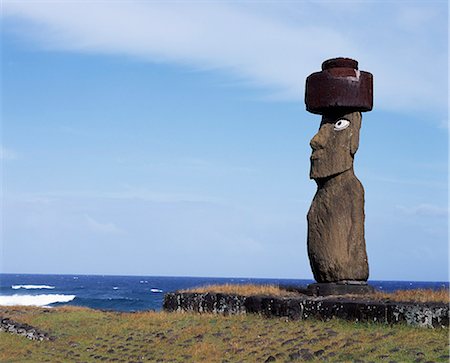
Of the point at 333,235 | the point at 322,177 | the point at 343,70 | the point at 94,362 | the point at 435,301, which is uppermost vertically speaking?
the point at 343,70

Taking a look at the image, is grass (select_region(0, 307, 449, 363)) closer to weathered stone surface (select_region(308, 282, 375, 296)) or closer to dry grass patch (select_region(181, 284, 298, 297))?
dry grass patch (select_region(181, 284, 298, 297))

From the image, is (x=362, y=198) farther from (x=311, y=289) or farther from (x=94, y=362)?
(x=94, y=362)

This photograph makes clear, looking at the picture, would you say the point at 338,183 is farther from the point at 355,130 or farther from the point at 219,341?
the point at 219,341

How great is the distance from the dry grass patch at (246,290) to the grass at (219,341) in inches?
35.0

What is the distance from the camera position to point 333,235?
1694cm

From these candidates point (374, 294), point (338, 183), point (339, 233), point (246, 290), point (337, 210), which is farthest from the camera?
point (246, 290)

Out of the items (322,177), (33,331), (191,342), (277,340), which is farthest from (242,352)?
(33,331)

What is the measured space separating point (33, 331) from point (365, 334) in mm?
8892

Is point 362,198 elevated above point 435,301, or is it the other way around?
point 362,198

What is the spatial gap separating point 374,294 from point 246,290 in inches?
123

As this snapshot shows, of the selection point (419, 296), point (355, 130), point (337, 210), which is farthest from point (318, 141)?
point (419, 296)

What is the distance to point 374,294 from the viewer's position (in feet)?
53.4

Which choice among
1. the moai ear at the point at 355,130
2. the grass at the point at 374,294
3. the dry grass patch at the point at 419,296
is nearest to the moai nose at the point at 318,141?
the moai ear at the point at 355,130

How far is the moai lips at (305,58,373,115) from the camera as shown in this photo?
17.0m
